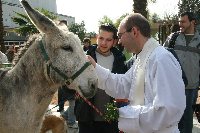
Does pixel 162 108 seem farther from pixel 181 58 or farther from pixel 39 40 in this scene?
pixel 181 58

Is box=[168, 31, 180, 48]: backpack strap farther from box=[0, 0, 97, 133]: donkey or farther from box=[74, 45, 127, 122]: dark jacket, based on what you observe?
box=[0, 0, 97, 133]: donkey

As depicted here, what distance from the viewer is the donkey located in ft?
13.7

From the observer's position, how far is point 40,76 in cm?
433

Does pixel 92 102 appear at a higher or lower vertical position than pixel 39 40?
lower

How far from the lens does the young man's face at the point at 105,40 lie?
18.6 ft

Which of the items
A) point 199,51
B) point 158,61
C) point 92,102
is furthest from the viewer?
point 199,51

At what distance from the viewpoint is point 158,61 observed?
11.9 feet

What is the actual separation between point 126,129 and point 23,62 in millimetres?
→ 1450

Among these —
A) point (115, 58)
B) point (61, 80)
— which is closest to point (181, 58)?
point (115, 58)

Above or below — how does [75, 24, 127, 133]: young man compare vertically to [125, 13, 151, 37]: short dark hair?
below

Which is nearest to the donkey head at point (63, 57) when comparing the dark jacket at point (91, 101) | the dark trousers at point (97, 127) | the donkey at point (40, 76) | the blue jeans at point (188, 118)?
the donkey at point (40, 76)

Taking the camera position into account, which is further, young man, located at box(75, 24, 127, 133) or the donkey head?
young man, located at box(75, 24, 127, 133)

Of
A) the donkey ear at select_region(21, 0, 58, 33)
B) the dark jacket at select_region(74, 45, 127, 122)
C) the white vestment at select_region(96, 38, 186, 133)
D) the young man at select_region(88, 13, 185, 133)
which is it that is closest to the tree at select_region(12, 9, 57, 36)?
the donkey ear at select_region(21, 0, 58, 33)

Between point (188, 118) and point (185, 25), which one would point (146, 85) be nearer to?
point (188, 118)
